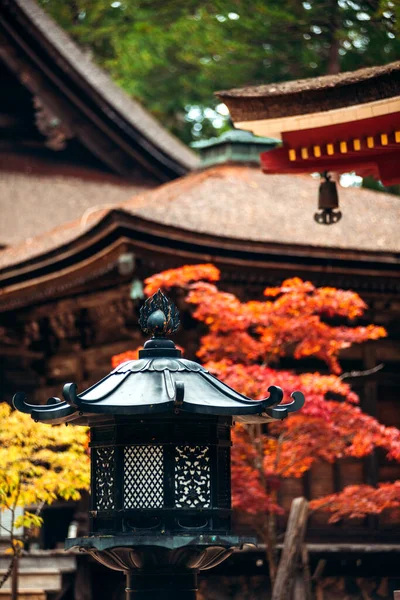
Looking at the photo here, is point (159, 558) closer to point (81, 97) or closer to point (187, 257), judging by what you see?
point (187, 257)

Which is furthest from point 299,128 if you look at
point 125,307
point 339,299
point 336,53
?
point 336,53

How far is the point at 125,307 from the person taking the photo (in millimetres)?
14852

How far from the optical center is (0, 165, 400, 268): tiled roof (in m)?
14.7

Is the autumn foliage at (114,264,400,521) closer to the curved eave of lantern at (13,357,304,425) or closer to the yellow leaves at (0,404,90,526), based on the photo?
the yellow leaves at (0,404,90,526)

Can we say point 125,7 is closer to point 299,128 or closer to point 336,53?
point 336,53

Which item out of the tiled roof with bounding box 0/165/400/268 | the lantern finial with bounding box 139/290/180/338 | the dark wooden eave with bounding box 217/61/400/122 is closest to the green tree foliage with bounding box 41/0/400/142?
the tiled roof with bounding box 0/165/400/268

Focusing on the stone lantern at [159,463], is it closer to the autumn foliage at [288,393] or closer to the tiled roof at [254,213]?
the autumn foliage at [288,393]

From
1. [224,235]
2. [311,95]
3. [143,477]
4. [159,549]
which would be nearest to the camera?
[159,549]

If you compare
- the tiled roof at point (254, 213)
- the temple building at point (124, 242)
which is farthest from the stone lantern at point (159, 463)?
the tiled roof at point (254, 213)

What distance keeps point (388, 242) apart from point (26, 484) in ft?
17.1

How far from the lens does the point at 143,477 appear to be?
604cm

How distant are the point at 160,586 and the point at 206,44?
67.8 feet

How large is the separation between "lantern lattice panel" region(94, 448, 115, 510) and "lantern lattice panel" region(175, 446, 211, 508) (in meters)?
0.31

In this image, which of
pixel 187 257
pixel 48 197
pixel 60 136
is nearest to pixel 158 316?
pixel 187 257
